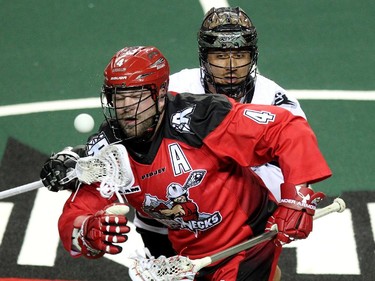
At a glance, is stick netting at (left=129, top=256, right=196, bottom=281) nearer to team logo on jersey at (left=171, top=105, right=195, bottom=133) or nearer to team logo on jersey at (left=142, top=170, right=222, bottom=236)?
team logo on jersey at (left=142, top=170, right=222, bottom=236)

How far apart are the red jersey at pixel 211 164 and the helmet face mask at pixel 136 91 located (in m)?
0.09

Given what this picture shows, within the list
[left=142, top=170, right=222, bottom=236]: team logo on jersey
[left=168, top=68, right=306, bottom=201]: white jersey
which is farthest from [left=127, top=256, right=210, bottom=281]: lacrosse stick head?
[left=168, top=68, right=306, bottom=201]: white jersey

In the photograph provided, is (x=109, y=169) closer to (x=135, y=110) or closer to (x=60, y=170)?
(x=135, y=110)

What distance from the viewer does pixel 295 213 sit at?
418 centimetres

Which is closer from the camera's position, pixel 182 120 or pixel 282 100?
pixel 182 120

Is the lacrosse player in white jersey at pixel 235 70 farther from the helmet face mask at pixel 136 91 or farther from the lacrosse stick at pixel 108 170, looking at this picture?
the lacrosse stick at pixel 108 170

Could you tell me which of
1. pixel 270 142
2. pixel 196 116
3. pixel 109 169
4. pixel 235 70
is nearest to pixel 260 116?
pixel 270 142

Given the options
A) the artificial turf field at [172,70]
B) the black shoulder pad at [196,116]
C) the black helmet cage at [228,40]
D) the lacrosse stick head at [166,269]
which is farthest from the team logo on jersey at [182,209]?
the artificial turf field at [172,70]

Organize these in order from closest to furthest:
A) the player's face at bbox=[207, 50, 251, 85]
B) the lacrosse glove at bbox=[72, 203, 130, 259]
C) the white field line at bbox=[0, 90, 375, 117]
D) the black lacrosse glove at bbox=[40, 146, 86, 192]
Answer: the lacrosse glove at bbox=[72, 203, 130, 259] < the black lacrosse glove at bbox=[40, 146, 86, 192] < the player's face at bbox=[207, 50, 251, 85] < the white field line at bbox=[0, 90, 375, 117]

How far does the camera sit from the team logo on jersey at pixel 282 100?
17.2 ft

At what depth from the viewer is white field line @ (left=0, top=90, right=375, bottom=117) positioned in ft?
23.5

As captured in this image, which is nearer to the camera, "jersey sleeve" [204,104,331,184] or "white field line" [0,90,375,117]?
"jersey sleeve" [204,104,331,184]

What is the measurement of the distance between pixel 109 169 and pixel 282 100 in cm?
138

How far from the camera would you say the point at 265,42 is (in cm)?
781
